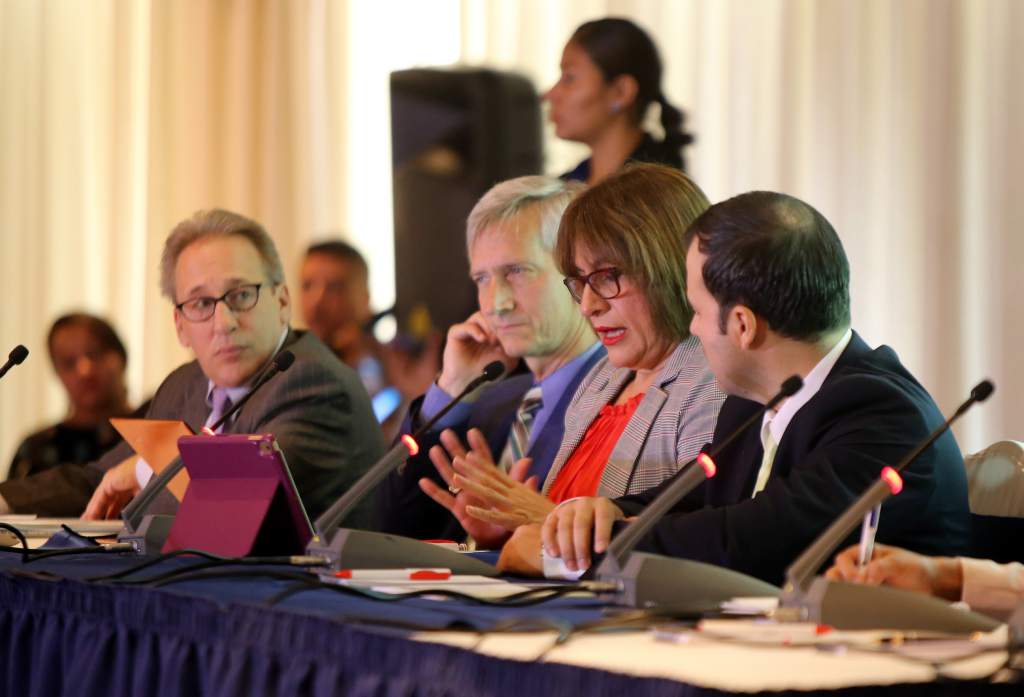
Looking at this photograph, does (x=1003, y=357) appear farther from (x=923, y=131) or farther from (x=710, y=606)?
(x=710, y=606)

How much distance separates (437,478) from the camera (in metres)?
3.34

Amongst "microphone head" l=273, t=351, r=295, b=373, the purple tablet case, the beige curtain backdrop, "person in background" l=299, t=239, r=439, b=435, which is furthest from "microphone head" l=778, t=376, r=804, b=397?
"person in background" l=299, t=239, r=439, b=435

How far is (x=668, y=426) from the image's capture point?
2.63m

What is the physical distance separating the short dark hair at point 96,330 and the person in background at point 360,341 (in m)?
0.66

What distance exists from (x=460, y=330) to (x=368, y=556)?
130 centimetres

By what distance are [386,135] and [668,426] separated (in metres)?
3.56

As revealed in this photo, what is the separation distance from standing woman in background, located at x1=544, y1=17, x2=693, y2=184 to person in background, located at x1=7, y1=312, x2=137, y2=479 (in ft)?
6.21

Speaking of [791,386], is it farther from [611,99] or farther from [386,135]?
[386,135]

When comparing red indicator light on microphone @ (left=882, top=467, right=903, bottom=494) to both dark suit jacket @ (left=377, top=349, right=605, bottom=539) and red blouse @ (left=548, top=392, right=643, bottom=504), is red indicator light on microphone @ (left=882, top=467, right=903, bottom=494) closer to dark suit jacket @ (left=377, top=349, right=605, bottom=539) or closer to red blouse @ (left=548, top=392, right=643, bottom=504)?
red blouse @ (left=548, top=392, right=643, bottom=504)

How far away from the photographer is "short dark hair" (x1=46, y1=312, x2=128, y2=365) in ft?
17.7

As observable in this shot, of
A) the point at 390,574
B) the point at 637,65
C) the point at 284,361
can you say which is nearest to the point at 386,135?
the point at 637,65

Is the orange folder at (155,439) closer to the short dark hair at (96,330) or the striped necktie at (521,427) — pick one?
the striped necktie at (521,427)

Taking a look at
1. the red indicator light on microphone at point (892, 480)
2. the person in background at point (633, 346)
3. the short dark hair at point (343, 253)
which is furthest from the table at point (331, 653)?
the short dark hair at point (343, 253)

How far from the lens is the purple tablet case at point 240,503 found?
2426mm
